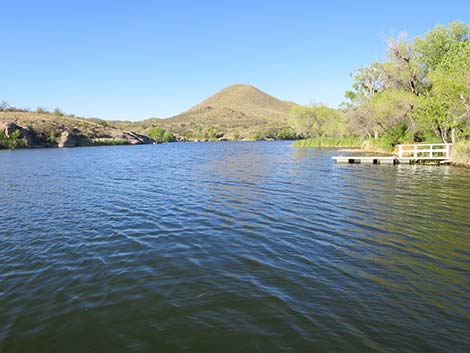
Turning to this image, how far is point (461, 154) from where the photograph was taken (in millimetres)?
27844

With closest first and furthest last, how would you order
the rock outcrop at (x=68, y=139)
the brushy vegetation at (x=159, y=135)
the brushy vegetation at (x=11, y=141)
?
the brushy vegetation at (x=11, y=141) < the rock outcrop at (x=68, y=139) < the brushy vegetation at (x=159, y=135)

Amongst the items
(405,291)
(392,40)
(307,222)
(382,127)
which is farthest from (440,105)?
(405,291)

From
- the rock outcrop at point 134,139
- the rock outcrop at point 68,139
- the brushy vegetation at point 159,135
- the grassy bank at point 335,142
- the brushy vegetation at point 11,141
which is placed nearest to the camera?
the grassy bank at point 335,142

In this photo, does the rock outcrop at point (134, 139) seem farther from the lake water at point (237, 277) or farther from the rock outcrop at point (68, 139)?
the lake water at point (237, 277)

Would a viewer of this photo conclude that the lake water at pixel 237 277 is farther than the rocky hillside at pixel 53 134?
No

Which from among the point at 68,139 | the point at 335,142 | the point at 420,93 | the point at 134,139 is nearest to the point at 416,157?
the point at 420,93

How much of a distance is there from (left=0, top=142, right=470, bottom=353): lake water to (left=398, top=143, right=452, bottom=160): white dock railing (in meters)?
19.1

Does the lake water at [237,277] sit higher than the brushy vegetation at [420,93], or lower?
lower

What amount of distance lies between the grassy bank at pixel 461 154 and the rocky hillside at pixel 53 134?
106610mm

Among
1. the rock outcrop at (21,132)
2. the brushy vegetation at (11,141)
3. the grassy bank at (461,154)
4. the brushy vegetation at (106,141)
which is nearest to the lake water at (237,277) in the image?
the grassy bank at (461,154)

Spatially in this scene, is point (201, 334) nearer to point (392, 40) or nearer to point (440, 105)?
point (440, 105)

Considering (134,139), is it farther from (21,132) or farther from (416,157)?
(416,157)

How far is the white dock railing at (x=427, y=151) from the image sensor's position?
30.1 meters

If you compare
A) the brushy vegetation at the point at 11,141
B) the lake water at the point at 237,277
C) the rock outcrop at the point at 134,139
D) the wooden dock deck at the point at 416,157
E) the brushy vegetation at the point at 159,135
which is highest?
the brushy vegetation at the point at 159,135
